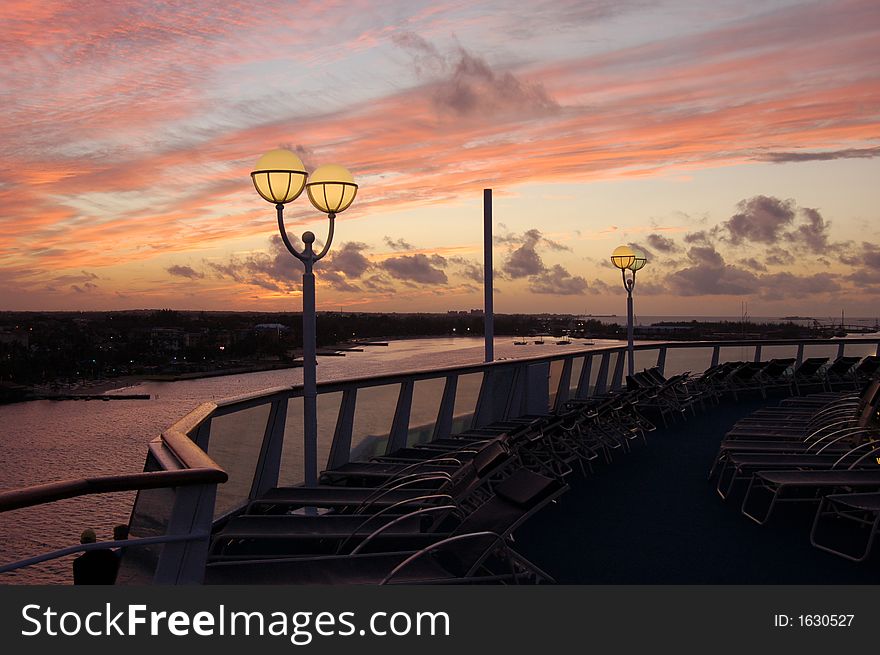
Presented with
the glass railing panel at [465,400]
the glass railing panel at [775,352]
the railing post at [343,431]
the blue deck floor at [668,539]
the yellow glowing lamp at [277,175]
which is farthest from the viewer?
the glass railing panel at [775,352]

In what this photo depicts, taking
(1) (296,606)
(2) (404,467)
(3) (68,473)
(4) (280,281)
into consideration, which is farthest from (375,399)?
(3) (68,473)

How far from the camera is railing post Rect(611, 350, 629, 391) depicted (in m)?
14.9

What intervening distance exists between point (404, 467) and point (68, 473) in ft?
183

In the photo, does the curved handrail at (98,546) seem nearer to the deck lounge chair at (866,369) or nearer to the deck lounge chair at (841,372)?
the deck lounge chair at (866,369)

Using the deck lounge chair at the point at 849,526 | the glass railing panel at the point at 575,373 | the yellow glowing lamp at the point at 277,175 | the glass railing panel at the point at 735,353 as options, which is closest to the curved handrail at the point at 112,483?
the yellow glowing lamp at the point at 277,175

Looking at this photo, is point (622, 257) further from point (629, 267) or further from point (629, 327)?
point (629, 327)

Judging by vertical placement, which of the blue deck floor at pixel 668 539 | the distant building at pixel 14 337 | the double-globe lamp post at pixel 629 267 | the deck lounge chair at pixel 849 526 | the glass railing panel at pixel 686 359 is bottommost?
the distant building at pixel 14 337

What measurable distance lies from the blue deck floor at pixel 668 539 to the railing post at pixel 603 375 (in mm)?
6258

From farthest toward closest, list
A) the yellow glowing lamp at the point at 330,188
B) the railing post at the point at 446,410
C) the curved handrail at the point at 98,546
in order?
the railing post at the point at 446,410 < the yellow glowing lamp at the point at 330,188 < the curved handrail at the point at 98,546

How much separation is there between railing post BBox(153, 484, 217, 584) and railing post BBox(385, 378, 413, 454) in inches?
209

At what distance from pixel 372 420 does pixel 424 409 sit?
110 centimetres

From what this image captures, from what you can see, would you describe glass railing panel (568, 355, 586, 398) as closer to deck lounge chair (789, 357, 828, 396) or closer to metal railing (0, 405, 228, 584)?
deck lounge chair (789, 357, 828, 396)

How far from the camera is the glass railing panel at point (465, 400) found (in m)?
9.27

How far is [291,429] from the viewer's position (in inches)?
253
